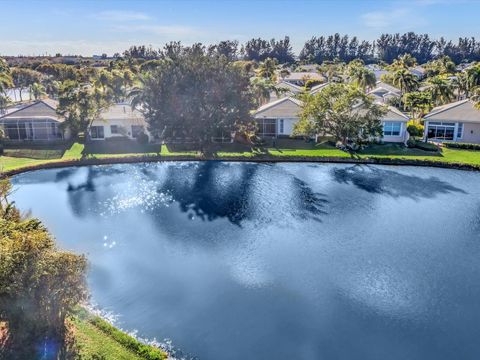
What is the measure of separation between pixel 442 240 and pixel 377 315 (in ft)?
34.0

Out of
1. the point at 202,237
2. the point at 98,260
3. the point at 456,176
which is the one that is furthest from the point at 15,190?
the point at 456,176

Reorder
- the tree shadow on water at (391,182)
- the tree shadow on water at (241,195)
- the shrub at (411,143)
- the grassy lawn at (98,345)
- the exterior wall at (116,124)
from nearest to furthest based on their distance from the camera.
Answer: the grassy lawn at (98,345), the tree shadow on water at (241,195), the tree shadow on water at (391,182), the shrub at (411,143), the exterior wall at (116,124)

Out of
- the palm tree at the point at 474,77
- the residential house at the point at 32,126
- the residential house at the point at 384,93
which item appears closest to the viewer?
the residential house at the point at 32,126

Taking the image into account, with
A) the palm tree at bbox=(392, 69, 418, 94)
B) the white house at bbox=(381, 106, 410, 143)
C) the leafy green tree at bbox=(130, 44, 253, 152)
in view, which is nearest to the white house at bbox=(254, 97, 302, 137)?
the leafy green tree at bbox=(130, 44, 253, 152)

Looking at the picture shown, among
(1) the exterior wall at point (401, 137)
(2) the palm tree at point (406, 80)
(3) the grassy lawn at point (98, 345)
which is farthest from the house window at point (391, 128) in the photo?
(3) the grassy lawn at point (98, 345)

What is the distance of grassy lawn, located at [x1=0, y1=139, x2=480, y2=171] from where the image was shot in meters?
44.4

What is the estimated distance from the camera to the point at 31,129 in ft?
168

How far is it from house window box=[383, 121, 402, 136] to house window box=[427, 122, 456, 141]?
4423mm

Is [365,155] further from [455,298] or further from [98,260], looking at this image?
[98,260]

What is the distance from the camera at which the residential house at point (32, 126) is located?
50.5 m

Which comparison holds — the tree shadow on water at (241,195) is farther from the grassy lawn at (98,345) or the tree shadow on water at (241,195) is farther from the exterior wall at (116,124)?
the grassy lawn at (98,345)

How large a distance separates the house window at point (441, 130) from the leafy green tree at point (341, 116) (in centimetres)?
868

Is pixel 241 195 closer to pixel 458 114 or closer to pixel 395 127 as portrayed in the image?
pixel 395 127

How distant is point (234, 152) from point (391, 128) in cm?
1898
